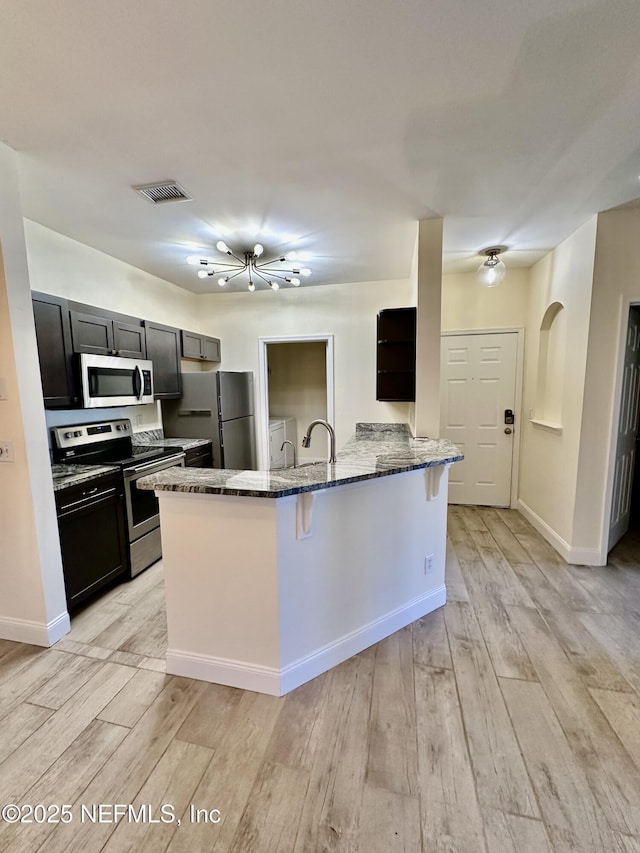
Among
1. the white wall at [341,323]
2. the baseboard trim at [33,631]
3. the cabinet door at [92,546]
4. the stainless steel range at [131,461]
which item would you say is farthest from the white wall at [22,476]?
the white wall at [341,323]

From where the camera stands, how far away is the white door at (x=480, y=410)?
4.11m

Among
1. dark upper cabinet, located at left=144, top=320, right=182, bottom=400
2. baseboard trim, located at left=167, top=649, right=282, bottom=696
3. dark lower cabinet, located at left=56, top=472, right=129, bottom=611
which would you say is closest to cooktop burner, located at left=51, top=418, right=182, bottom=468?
dark lower cabinet, located at left=56, top=472, right=129, bottom=611

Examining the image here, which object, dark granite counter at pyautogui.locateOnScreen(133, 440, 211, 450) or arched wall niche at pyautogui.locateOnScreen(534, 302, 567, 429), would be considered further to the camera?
dark granite counter at pyautogui.locateOnScreen(133, 440, 211, 450)

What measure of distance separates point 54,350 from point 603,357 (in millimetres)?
3975

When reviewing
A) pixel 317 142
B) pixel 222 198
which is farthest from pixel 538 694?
pixel 222 198

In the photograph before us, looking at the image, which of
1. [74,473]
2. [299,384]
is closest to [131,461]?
[74,473]

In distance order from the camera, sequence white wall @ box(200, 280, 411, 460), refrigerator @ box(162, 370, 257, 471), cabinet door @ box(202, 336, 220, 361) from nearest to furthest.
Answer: refrigerator @ box(162, 370, 257, 471) < white wall @ box(200, 280, 411, 460) < cabinet door @ box(202, 336, 220, 361)

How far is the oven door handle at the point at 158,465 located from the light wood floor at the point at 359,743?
0.99 meters

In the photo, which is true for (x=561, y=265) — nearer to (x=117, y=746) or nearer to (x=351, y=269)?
(x=351, y=269)

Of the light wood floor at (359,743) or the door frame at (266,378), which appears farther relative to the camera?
the door frame at (266,378)

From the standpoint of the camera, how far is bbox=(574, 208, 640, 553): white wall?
2645 millimetres

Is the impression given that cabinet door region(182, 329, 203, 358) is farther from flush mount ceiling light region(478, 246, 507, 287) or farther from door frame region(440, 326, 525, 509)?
flush mount ceiling light region(478, 246, 507, 287)

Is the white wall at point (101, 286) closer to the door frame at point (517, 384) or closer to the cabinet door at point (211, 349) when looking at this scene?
the cabinet door at point (211, 349)

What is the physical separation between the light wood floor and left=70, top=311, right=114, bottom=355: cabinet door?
1904mm
